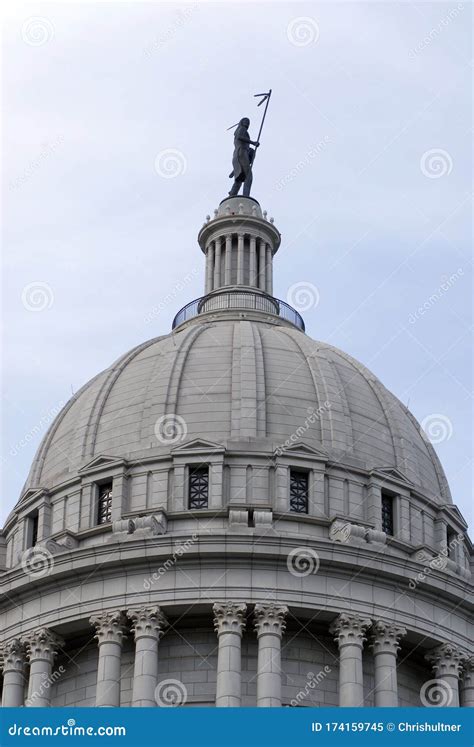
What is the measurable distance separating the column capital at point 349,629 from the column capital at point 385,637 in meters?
0.51

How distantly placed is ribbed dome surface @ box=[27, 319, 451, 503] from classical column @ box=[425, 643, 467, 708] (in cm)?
918

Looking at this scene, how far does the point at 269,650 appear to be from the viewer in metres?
74.3

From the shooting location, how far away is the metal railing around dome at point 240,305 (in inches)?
3703

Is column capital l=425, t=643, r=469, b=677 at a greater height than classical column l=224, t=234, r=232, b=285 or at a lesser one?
lesser

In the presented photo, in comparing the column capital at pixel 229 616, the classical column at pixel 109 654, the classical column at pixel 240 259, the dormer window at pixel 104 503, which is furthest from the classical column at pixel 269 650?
the classical column at pixel 240 259

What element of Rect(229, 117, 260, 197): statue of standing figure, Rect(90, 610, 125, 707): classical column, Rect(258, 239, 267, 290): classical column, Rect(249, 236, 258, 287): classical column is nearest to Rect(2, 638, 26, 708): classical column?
Rect(90, 610, 125, 707): classical column

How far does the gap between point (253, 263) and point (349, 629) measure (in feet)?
87.1

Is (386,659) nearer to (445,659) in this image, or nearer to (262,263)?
(445,659)

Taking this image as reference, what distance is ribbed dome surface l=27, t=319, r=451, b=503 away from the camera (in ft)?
272

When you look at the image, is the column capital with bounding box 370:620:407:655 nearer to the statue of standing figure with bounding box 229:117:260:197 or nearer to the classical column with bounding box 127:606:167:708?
the classical column with bounding box 127:606:167:708

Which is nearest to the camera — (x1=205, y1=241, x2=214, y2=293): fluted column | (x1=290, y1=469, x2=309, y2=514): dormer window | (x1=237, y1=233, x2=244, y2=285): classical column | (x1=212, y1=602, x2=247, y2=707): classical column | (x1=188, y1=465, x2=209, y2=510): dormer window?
(x1=212, y1=602, x2=247, y2=707): classical column

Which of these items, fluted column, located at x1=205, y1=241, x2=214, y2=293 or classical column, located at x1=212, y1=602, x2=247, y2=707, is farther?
fluted column, located at x1=205, y1=241, x2=214, y2=293

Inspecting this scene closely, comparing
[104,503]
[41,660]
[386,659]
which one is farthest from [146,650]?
[386,659]

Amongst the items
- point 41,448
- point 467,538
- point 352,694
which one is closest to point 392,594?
point 352,694
